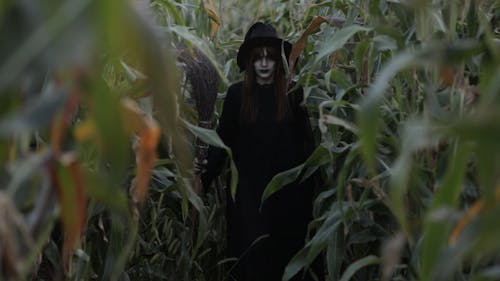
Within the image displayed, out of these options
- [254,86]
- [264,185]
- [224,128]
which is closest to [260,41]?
[254,86]

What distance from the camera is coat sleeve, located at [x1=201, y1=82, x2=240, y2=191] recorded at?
99.7 inches

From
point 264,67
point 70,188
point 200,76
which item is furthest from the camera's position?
point 264,67

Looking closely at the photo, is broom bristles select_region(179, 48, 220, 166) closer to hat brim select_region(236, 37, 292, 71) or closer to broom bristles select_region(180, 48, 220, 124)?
broom bristles select_region(180, 48, 220, 124)

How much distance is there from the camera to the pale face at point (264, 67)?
2.50m

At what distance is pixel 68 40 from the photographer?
551mm

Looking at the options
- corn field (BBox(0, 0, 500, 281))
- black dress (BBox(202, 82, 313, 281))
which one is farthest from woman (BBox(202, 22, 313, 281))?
corn field (BBox(0, 0, 500, 281))

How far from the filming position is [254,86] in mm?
2520

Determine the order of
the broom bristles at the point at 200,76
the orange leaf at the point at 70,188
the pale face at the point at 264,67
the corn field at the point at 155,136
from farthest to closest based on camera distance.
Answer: the pale face at the point at 264,67 → the broom bristles at the point at 200,76 → the orange leaf at the point at 70,188 → the corn field at the point at 155,136

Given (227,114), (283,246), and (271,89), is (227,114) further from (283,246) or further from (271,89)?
(283,246)

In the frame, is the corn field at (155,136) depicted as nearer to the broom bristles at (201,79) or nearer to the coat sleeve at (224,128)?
the broom bristles at (201,79)

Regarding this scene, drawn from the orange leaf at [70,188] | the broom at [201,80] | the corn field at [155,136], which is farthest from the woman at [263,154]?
the orange leaf at [70,188]

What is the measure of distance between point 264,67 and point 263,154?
0.24 metres

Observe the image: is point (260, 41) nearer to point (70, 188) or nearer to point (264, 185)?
point (264, 185)

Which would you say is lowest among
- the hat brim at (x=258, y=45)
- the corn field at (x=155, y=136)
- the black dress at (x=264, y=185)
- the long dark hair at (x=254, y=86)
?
the black dress at (x=264, y=185)
